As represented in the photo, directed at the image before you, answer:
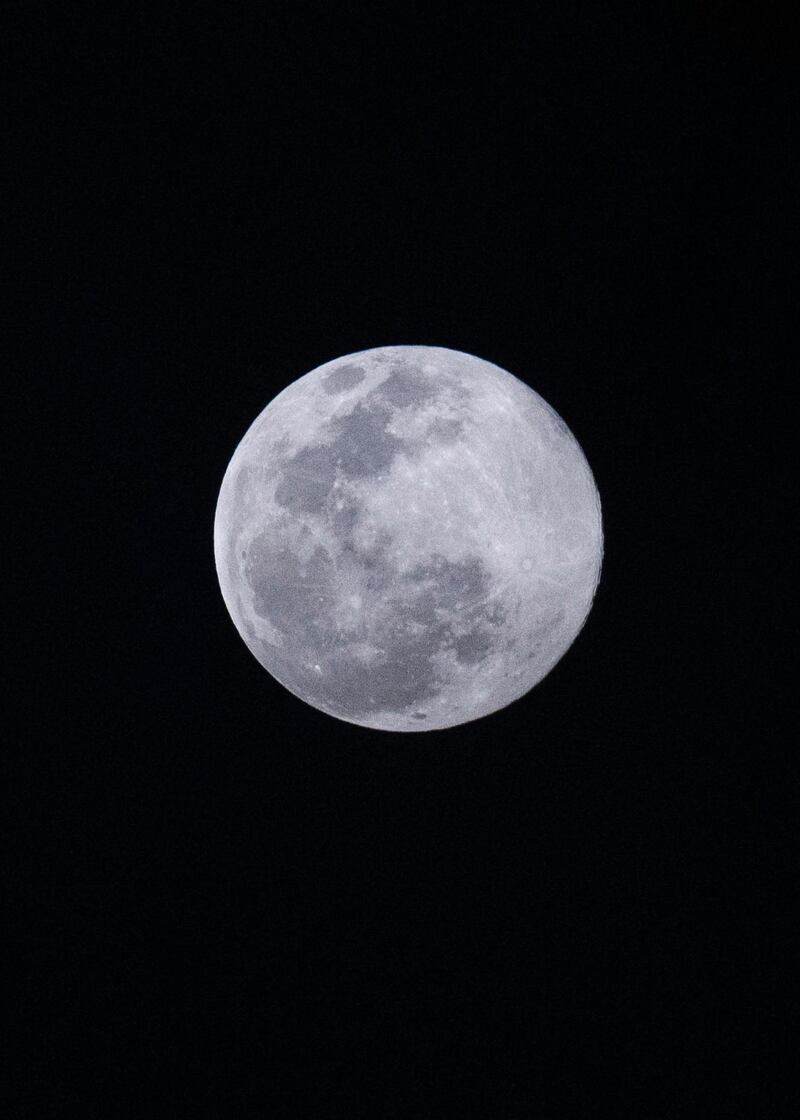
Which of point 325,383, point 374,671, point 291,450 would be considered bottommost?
point 374,671

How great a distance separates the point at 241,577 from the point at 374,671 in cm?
97

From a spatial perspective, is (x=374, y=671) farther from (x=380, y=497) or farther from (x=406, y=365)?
(x=406, y=365)

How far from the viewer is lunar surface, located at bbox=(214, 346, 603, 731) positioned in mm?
4754

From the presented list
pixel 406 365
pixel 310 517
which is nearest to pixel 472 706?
pixel 310 517

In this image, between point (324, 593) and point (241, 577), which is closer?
point (324, 593)

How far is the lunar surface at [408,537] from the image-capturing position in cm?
475

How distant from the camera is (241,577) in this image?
530cm

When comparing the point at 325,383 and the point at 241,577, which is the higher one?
the point at 325,383

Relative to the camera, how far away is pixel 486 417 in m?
5.03

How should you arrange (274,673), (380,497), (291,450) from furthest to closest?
(274,673) < (291,450) < (380,497)

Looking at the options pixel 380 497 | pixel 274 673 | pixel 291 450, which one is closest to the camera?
pixel 380 497

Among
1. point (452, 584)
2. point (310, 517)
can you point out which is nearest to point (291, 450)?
point (310, 517)

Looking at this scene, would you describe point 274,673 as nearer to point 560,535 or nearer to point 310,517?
point 310,517

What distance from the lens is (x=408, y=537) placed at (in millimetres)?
4719
